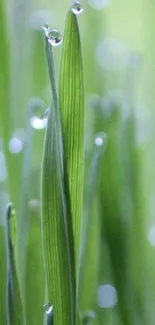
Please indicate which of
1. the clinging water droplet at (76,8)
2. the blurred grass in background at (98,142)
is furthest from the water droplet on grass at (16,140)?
the clinging water droplet at (76,8)

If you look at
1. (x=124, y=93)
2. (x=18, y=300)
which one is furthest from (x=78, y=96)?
(x=18, y=300)

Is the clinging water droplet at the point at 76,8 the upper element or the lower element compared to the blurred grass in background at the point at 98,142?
upper

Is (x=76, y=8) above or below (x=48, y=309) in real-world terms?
above

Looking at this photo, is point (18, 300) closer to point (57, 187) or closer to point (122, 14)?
point (57, 187)

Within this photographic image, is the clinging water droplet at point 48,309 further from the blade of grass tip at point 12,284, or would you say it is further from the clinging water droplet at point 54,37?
the clinging water droplet at point 54,37

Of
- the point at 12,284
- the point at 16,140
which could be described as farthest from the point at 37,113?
the point at 12,284

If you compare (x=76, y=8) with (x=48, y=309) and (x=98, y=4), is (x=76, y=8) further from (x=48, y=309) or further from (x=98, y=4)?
(x=48, y=309)

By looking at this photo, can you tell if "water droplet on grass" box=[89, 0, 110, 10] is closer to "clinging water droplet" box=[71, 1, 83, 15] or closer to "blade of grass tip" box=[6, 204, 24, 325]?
"clinging water droplet" box=[71, 1, 83, 15]
